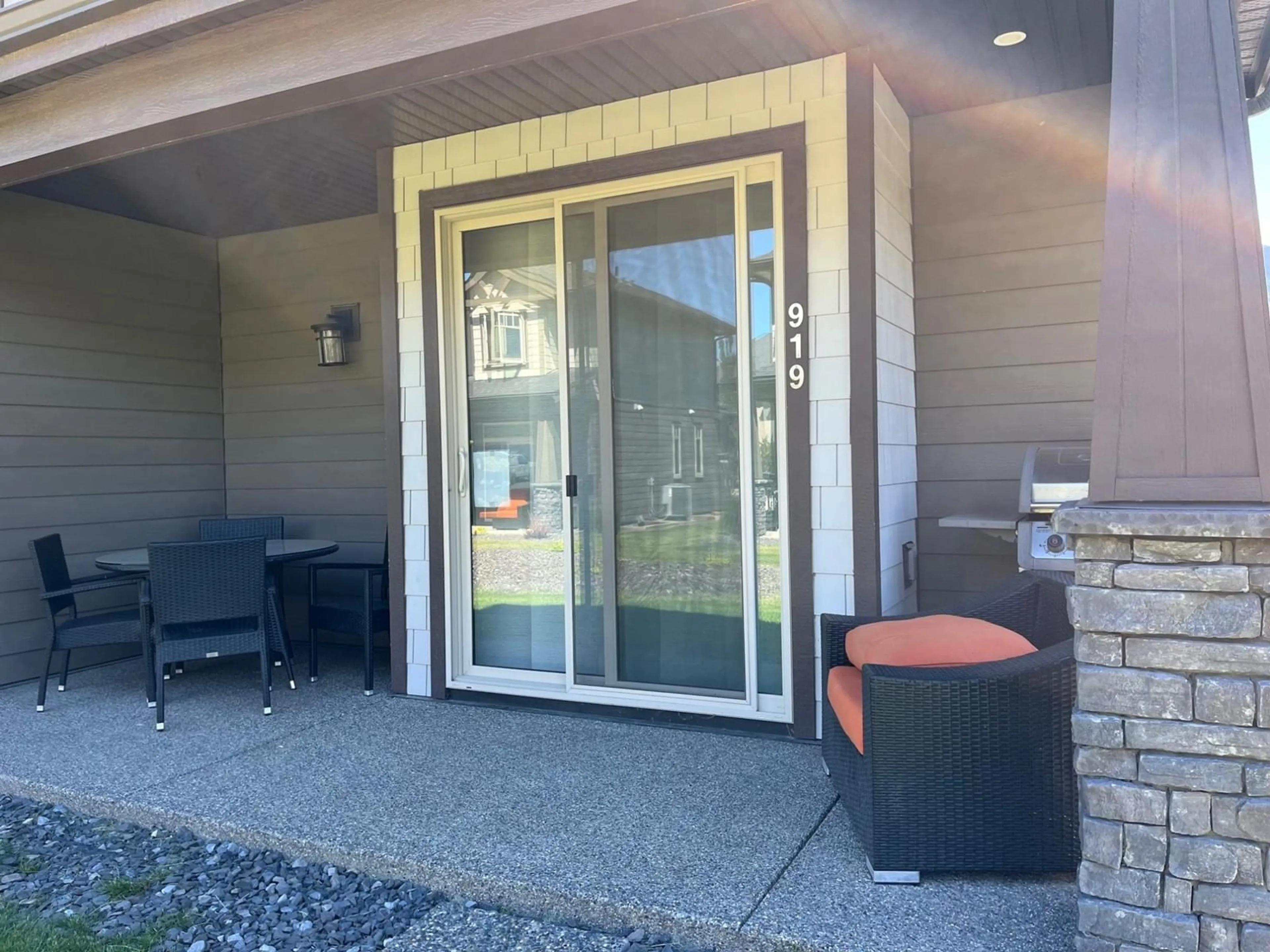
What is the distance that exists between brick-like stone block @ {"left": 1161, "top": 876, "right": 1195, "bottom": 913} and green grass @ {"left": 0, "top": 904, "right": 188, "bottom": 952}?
226 centimetres

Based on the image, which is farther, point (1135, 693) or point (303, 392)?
point (303, 392)

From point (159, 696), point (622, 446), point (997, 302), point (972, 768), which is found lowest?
point (159, 696)

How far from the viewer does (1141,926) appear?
1.70 meters

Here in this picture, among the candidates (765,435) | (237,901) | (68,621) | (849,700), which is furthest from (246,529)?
(849,700)

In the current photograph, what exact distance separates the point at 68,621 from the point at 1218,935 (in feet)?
14.8

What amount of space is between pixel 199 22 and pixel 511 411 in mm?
1806

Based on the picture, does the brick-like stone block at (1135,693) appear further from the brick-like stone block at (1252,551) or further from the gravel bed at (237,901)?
the gravel bed at (237,901)

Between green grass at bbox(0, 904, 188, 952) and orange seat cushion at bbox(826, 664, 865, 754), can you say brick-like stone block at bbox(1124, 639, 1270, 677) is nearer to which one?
orange seat cushion at bbox(826, 664, 865, 754)

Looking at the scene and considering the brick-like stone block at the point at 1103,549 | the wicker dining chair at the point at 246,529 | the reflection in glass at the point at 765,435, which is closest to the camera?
the brick-like stone block at the point at 1103,549

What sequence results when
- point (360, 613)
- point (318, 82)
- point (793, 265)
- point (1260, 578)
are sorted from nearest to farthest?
point (1260, 578) → point (318, 82) → point (793, 265) → point (360, 613)

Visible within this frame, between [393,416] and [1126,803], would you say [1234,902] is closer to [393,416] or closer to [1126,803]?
[1126,803]

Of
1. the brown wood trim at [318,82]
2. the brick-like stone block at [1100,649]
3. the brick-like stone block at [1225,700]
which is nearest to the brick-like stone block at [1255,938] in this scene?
the brick-like stone block at [1225,700]

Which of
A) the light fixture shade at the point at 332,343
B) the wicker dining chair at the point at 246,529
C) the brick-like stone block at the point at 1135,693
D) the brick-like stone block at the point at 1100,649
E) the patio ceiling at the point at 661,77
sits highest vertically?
the patio ceiling at the point at 661,77

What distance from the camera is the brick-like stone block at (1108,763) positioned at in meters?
1.71
